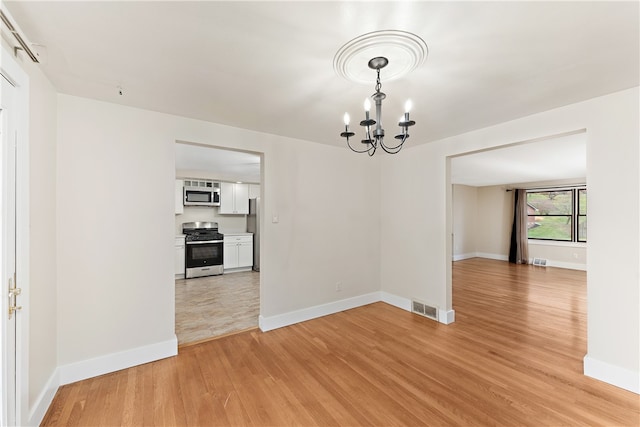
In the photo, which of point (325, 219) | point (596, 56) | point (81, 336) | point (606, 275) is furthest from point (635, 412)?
point (81, 336)

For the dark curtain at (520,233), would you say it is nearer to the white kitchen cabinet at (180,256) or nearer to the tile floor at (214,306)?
the tile floor at (214,306)

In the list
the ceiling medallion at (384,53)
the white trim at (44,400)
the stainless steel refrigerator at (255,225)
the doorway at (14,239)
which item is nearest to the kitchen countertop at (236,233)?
the stainless steel refrigerator at (255,225)

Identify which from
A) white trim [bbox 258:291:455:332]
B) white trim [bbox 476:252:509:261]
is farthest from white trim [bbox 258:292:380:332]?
white trim [bbox 476:252:509:261]

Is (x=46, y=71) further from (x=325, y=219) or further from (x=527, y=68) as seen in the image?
(x=527, y=68)

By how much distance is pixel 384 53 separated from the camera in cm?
159

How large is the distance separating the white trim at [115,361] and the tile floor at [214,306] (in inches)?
11.1

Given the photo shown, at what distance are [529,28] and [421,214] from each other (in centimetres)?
254

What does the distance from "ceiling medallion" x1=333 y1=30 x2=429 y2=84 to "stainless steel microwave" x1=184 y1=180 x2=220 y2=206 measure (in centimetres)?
517

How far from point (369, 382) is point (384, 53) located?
2.43m

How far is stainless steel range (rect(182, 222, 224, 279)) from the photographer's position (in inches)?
226

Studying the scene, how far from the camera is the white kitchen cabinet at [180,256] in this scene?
222 inches

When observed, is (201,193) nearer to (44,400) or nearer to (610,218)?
(44,400)

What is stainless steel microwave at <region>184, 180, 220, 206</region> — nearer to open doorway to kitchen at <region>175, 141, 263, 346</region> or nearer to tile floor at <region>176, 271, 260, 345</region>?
open doorway to kitchen at <region>175, 141, 263, 346</region>

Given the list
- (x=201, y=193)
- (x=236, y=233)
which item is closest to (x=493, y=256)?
(x=236, y=233)
